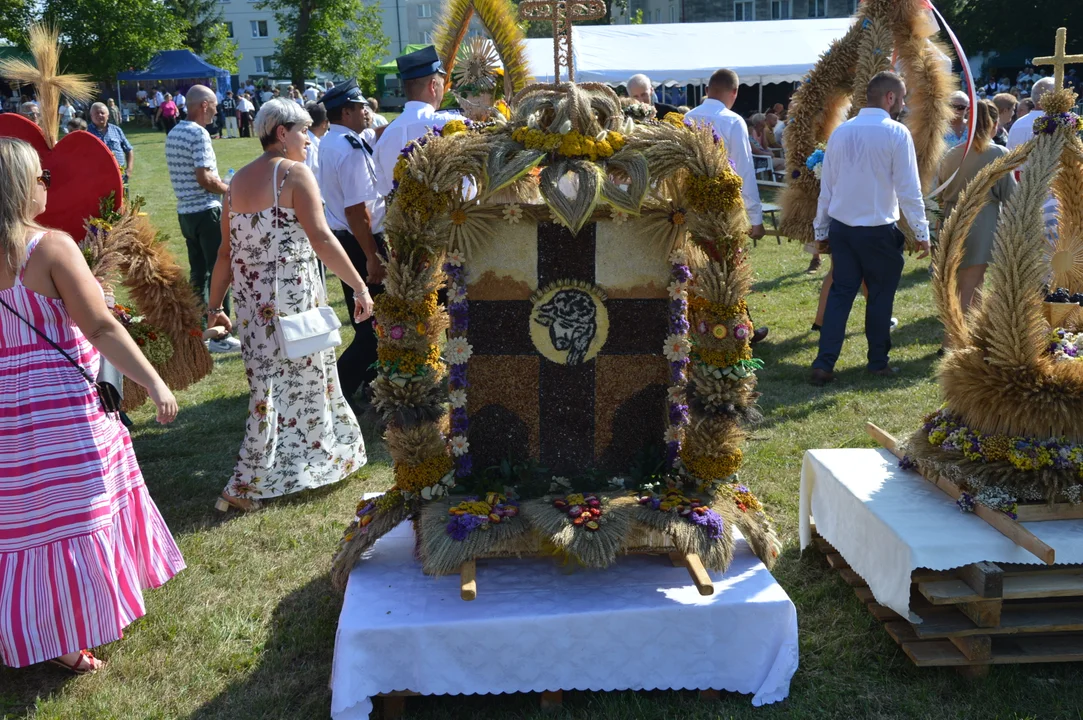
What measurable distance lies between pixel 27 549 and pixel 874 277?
17.9ft

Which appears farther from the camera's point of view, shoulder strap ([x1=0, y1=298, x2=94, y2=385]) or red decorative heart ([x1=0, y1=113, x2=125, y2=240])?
red decorative heart ([x1=0, y1=113, x2=125, y2=240])

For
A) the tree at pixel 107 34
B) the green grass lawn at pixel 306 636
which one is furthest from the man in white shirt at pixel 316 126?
the tree at pixel 107 34

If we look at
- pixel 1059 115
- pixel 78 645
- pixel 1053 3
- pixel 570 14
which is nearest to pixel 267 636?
pixel 78 645

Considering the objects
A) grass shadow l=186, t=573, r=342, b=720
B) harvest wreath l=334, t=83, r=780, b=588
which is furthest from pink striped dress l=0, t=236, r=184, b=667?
harvest wreath l=334, t=83, r=780, b=588

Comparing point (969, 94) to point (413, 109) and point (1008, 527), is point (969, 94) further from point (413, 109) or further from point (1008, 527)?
point (1008, 527)

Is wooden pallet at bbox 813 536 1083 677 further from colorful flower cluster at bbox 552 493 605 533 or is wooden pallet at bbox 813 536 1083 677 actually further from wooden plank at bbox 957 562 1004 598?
colorful flower cluster at bbox 552 493 605 533

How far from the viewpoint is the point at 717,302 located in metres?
3.30

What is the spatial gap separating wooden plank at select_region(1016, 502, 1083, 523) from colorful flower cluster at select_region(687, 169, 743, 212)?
1.47 m

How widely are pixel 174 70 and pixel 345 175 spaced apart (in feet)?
130

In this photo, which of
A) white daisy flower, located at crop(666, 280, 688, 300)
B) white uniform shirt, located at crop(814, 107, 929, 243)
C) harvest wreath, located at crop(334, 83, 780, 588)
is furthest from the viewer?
white uniform shirt, located at crop(814, 107, 929, 243)

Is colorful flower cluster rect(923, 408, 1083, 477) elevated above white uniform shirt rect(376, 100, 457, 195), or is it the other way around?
white uniform shirt rect(376, 100, 457, 195)

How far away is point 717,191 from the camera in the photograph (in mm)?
3193

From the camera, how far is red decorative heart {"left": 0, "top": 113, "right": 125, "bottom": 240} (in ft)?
13.4

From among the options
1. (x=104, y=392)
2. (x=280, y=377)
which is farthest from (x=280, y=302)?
(x=104, y=392)
